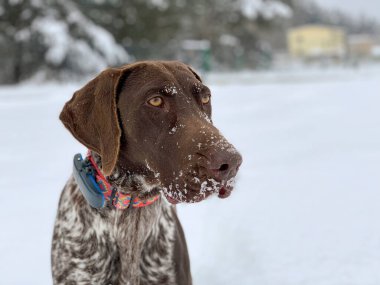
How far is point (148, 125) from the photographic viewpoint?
2.35m

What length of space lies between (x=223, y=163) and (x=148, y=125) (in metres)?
0.52

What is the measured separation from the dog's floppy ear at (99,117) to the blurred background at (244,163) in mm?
1666

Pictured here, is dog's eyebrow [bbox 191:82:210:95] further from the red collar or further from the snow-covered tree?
the snow-covered tree

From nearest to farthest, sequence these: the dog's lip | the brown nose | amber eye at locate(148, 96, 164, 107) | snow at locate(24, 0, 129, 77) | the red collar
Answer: the brown nose
the dog's lip
amber eye at locate(148, 96, 164, 107)
the red collar
snow at locate(24, 0, 129, 77)

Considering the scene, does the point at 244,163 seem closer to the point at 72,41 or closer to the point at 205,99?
the point at 205,99

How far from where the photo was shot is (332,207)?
4.87 metres

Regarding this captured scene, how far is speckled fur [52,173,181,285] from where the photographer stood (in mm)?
2672

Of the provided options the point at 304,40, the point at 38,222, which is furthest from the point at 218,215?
the point at 304,40

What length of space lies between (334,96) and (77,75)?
278 inches

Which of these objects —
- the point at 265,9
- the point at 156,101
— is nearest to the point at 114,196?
the point at 156,101

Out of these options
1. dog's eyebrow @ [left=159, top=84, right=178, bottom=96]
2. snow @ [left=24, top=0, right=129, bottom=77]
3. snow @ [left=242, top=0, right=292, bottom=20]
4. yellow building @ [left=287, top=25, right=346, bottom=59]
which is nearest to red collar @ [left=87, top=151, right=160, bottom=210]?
dog's eyebrow @ [left=159, top=84, right=178, bottom=96]

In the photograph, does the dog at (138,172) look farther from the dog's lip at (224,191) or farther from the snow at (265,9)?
the snow at (265,9)

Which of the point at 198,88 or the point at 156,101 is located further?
the point at 198,88

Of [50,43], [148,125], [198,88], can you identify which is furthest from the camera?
[50,43]
